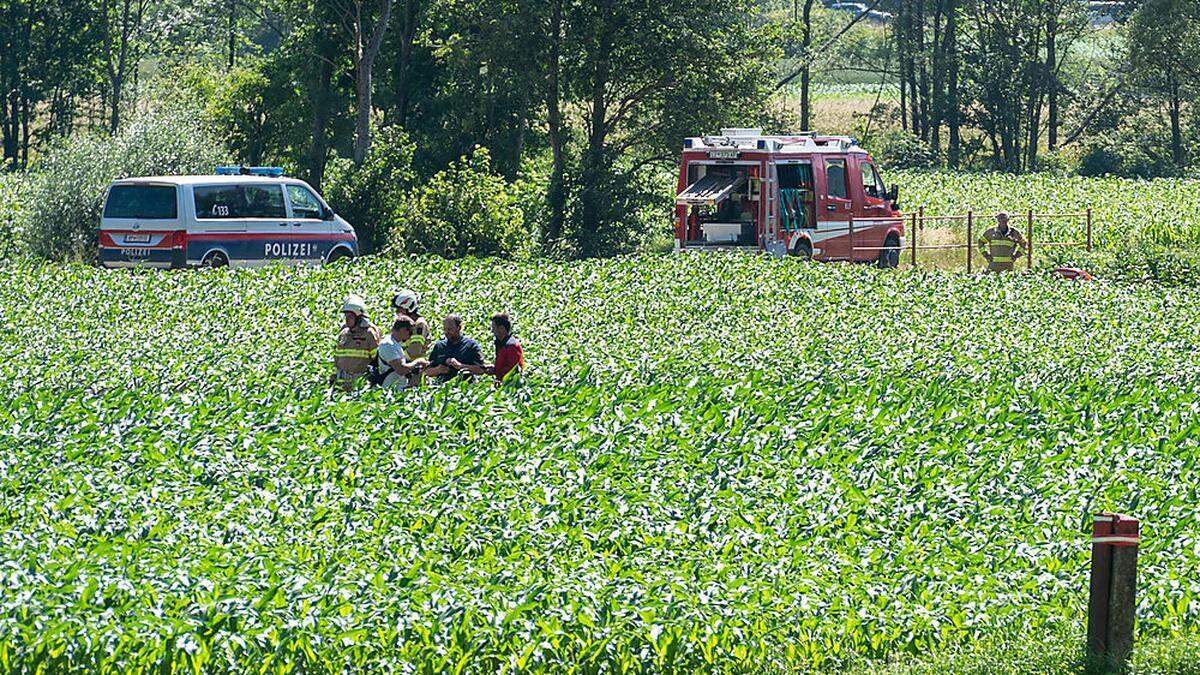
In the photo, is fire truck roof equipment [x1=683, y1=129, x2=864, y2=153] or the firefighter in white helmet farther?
fire truck roof equipment [x1=683, y1=129, x2=864, y2=153]

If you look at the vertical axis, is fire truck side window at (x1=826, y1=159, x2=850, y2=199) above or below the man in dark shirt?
above

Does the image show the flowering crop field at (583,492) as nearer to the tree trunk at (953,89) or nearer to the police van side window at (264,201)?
the police van side window at (264,201)

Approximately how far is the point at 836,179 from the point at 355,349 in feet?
49.8

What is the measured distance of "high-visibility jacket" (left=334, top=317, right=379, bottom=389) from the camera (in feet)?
50.8

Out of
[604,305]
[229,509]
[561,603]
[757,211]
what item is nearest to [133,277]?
[604,305]

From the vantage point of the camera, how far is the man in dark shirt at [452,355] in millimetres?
15500

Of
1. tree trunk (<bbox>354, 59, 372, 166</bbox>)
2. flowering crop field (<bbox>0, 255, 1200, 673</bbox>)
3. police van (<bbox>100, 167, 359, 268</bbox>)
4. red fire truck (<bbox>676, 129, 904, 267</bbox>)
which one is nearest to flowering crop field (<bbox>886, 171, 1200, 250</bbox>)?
red fire truck (<bbox>676, 129, 904, 267</bbox>)

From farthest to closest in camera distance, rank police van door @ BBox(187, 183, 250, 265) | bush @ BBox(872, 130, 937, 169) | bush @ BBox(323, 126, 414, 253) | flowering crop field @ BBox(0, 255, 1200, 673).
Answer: bush @ BBox(872, 130, 937, 169) < bush @ BBox(323, 126, 414, 253) < police van door @ BBox(187, 183, 250, 265) < flowering crop field @ BBox(0, 255, 1200, 673)

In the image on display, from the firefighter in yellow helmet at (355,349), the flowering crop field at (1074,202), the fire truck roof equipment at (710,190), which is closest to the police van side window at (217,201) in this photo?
the fire truck roof equipment at (710,190)

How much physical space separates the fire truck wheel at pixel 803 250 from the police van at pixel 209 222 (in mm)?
7394

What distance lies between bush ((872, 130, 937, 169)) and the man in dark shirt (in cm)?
6159

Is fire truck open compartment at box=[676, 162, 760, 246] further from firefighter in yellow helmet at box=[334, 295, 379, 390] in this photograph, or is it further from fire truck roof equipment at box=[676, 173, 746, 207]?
firefighter in yellow helmet at box=[334, 295, 379, 390]

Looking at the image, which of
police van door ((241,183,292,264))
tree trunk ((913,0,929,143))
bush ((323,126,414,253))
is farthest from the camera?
tree trunk ((913,0,929,143))

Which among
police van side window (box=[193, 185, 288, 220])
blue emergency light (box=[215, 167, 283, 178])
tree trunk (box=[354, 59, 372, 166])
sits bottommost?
police van side window (box=[193, 185, 288, 220])
